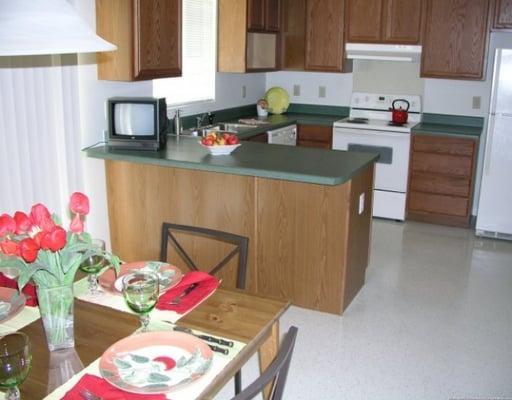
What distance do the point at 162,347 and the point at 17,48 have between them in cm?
85

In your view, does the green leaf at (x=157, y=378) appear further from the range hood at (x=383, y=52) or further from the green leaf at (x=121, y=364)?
the range hood at (x=383, y=52)

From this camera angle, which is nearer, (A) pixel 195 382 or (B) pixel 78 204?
(A) pixel 195 382

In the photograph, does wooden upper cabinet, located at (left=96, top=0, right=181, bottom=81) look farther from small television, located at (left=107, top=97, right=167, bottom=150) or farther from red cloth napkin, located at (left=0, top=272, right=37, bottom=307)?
red cloth napkin, located at (left=0, top=272, right=37, bottom=307)

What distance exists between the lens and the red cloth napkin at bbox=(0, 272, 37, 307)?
189 centimetres

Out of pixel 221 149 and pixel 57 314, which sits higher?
pixel 221 149

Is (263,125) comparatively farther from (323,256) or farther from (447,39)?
(323,256)

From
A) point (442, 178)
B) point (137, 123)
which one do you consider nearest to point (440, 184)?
point (442, 178)

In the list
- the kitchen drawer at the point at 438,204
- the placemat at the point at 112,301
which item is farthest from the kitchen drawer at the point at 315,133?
the placemat at the point at 112,301

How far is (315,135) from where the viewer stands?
5.66 meters

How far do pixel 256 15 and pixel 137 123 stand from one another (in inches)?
73.0

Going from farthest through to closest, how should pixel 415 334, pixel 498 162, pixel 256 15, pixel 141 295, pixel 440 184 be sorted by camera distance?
1. pixel 440 184
2. pixel 256 15
3. pixel 498 162
4. pixel 415 334
5. pixel 141 295

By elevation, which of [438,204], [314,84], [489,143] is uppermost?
[314,84]

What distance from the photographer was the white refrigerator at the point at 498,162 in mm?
4574

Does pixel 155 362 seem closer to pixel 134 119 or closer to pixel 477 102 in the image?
pixel 134 119
